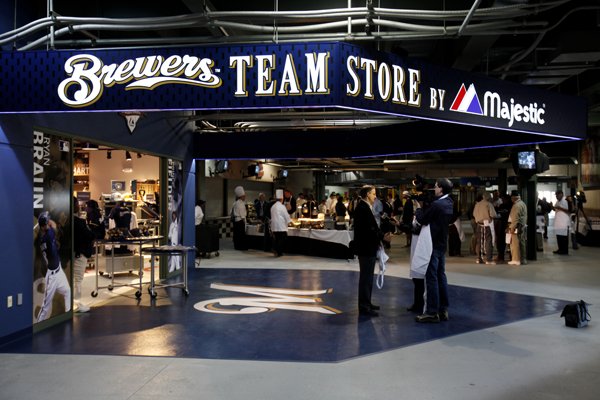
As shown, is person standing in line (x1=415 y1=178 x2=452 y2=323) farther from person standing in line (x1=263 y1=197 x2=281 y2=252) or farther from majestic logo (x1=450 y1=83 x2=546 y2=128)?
person standing in line (x1=263 y1=197 x2=281 y2=252)

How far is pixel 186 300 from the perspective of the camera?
6.43m

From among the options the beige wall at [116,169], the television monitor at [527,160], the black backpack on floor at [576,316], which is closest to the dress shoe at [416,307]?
the black backpack on floor at [576,316]

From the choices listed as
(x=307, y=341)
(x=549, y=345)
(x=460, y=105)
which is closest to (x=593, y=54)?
(x=460, y=105)

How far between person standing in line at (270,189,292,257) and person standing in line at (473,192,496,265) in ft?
15.4

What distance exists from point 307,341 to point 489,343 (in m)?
1.91

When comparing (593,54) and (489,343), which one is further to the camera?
(593,54)

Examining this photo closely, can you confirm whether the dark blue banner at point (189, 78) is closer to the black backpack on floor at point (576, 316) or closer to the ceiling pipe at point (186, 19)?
the ceiling pipe at point (186, 19)

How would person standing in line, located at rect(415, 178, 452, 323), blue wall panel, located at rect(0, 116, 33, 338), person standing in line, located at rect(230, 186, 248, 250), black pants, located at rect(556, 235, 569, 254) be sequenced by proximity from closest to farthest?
blue wall panel, located at rect(0, 116, 33, 338)
person standing in line, located at rect(415, 178, 452, 323)
black pants, located at rect(556, 235, 569, 254)
person standing in line, located at rect(230, 186, 248, 250)

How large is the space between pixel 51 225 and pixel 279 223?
21.8ft

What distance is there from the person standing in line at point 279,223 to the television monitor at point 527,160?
562 cm

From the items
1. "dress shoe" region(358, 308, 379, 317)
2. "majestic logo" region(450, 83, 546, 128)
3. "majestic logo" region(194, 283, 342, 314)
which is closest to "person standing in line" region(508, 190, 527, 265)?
"majestic logo" region(450, 83, 546, 128)

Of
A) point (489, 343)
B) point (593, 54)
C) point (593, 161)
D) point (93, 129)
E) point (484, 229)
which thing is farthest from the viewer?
point (593, 161)

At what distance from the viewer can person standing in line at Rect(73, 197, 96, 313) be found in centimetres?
→ 564

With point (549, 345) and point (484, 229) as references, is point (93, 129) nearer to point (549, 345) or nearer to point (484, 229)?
point (549, 345)
